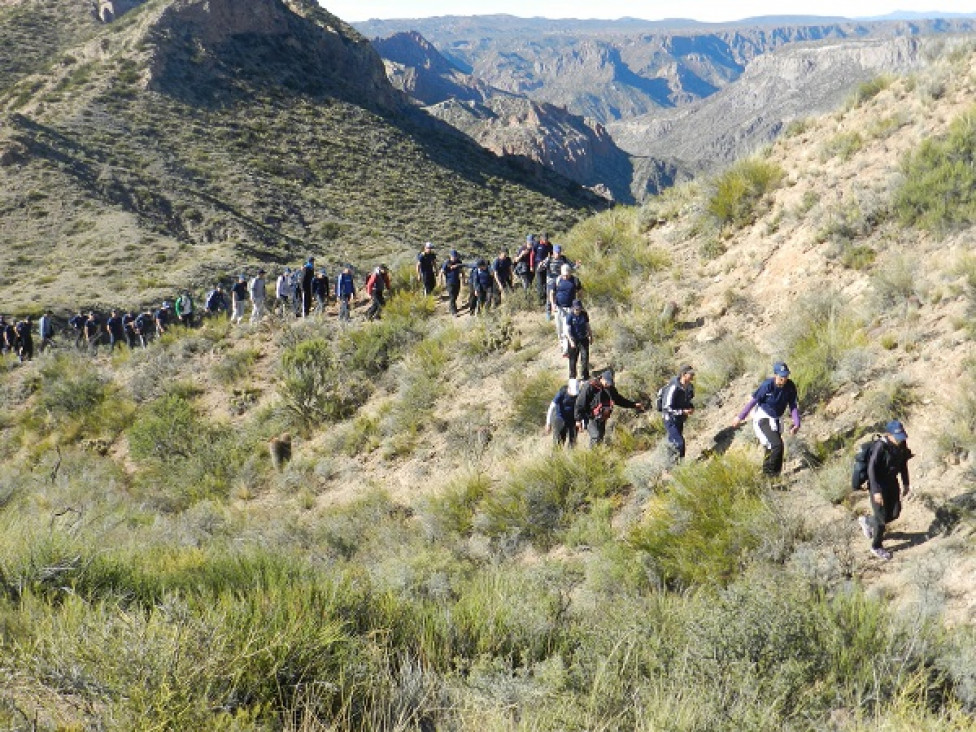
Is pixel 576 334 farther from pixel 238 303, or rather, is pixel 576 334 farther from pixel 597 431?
pixel 238 303

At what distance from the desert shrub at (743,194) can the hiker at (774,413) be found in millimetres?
6637

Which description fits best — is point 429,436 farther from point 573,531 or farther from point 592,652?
point 592,652

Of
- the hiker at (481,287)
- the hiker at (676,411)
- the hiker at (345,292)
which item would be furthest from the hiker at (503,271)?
the hiker at (676,411)

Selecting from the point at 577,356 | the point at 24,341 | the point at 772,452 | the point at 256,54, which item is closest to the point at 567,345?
the point at 577,356

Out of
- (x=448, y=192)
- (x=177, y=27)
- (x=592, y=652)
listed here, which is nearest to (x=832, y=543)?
(x=592, y=652)

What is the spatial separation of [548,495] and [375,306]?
903 cm

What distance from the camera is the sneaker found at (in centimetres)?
576

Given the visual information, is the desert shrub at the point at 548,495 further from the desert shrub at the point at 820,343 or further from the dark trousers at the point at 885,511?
the dark trousers at the point at 885,511

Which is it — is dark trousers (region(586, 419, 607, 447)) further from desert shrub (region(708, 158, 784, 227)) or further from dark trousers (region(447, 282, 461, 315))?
dark trousers (region(447, 282, 461, 315))

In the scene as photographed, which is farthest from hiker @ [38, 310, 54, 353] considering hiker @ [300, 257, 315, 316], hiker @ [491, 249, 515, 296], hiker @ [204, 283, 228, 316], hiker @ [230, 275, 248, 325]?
hiker @ [491, 249, 515, 296]

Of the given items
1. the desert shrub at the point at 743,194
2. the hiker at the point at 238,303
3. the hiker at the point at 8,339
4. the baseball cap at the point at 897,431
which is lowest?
the hiker at the point at 8,339

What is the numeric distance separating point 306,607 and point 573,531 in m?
4.08

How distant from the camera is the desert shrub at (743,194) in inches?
509

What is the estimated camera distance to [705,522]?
6.30 metres
